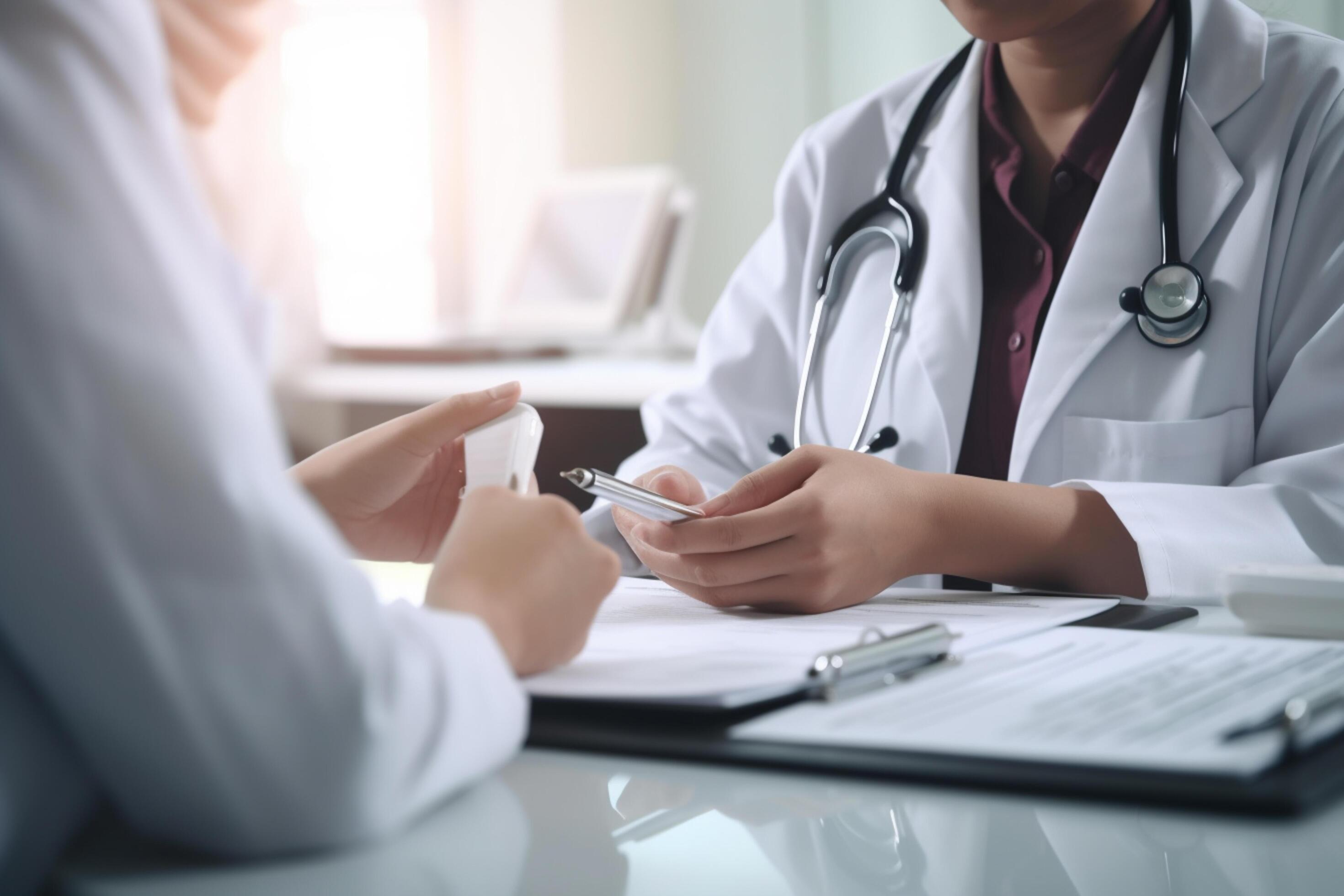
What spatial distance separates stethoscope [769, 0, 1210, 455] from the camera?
87 cm

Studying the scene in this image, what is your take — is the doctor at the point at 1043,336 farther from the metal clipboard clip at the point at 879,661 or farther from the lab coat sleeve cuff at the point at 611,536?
the metal clipboard clip at the point at 879,661

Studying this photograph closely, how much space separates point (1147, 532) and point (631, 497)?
0.35 metres

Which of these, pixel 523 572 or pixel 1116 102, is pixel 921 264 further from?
pixel 523 572

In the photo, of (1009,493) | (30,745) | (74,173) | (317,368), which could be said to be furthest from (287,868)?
(317,368)

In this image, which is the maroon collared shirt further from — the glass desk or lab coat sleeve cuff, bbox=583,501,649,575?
the glass desk

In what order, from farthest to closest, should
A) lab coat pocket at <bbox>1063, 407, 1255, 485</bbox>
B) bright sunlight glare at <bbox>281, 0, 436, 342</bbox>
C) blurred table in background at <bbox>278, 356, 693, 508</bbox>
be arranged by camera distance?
bright sunlight glare at <bbox>281, 0, 436, 342</bbox>
blurred table in background at <bbox>278, 356, 693, 508</bbox>
lab coat pocket at <bbox>1063, 407, 1255, 485</bbox>

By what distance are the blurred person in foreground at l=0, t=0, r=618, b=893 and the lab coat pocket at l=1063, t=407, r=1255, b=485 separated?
0.69 metres

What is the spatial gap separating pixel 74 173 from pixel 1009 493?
24.4 inches

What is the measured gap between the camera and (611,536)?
3.08ft

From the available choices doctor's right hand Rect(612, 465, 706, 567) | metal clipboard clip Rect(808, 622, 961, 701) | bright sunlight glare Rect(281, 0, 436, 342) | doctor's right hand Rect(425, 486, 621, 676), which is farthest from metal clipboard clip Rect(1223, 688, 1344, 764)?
bright sunlight glare Rect(281, 0, 436, 342)

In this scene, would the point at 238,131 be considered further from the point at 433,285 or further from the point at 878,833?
the point at 878,833

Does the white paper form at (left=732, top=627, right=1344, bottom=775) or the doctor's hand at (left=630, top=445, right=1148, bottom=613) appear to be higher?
the white paper form at (left=732, top=627, right=1344, bottom=775)

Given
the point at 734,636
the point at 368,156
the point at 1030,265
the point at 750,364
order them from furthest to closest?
the point at 368,156 < the point at 750,364 < the point at 1030,265 < the point at 734,636

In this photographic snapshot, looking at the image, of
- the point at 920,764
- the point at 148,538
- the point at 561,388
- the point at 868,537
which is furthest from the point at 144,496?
the point at 561,388
